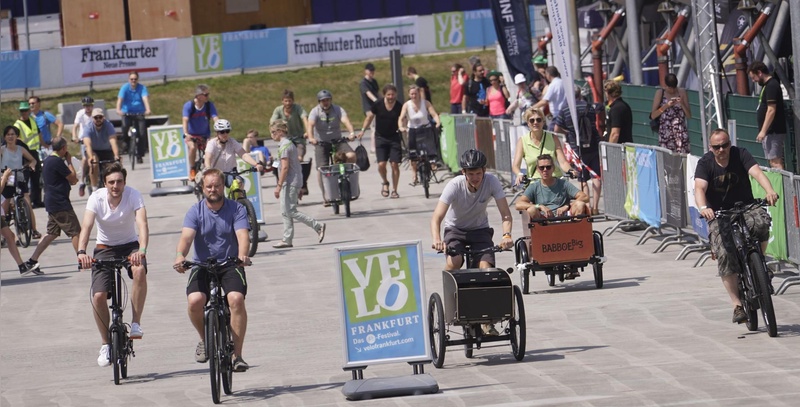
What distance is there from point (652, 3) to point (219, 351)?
86.9ft

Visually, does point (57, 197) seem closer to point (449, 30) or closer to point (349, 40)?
point (349, 40)

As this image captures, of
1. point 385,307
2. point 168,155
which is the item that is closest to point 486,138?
point 168,155

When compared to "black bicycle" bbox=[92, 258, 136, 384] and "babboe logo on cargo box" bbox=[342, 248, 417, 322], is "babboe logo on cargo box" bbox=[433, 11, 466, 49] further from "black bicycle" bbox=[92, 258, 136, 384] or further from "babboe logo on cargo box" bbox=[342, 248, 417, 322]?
"babboe logo on cargo box" bbox=[342, 248, 417, 322]

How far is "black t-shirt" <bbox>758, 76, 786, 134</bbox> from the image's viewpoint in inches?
746

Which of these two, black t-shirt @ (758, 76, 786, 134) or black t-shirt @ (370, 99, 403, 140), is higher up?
black t-shirt @ (370, 99, 403, 140)

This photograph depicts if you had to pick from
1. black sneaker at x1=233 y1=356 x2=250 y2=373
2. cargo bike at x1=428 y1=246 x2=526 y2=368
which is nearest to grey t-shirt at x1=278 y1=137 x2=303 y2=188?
cargo bike at x1=428 y1=246 x2=526 y2=368

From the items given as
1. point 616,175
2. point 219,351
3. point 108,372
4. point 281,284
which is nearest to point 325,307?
point 281,284

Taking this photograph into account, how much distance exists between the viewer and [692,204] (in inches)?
687

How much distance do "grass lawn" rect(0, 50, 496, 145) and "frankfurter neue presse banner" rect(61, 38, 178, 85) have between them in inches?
28.4

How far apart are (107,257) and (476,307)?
3178 millimetres

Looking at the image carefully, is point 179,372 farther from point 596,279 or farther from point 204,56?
point 204,56

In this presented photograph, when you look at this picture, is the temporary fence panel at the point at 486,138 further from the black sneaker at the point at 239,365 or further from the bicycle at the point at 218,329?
the bicycle at the point at 218,329

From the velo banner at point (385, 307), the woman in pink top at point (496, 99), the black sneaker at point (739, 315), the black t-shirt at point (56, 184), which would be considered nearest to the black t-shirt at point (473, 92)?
the woman in pink top at point (496, 99)

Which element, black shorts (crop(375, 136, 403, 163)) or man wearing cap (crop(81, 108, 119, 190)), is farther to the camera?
man wearing cap (crop(81, 108, 119, 190))
